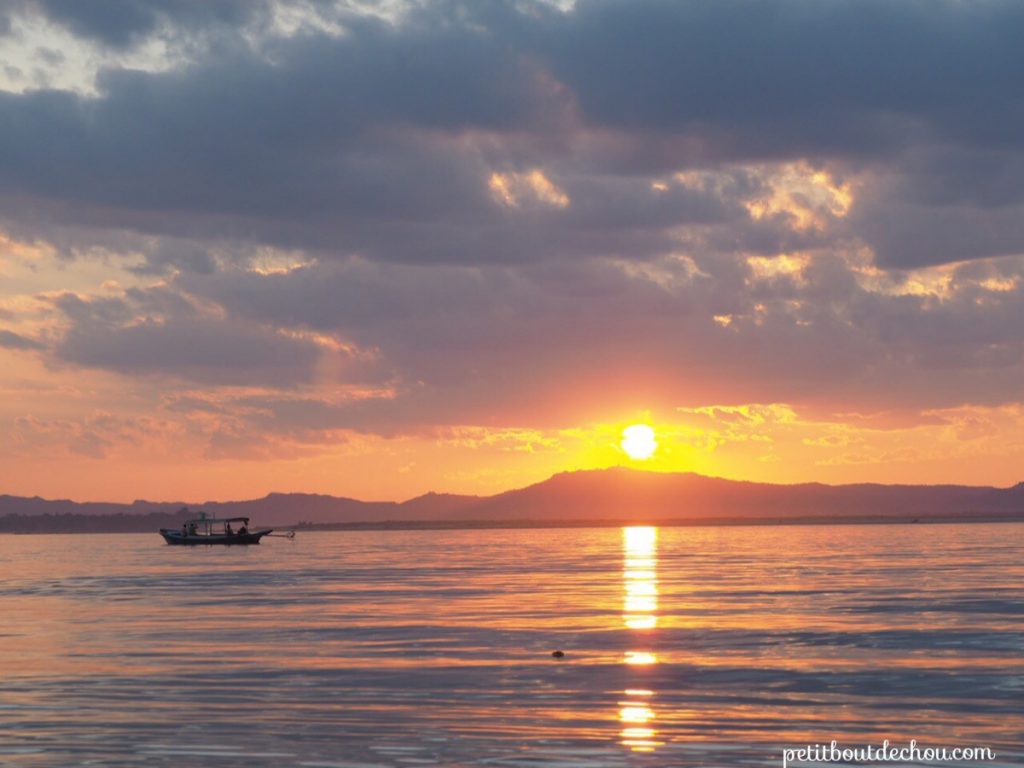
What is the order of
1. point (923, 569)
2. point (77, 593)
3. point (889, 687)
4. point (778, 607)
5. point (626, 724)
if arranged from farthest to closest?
1. point (923, 569)
2. point (77, 593)
3. point (778, 607)
4. point (889, 687)
5. point (626, 724)

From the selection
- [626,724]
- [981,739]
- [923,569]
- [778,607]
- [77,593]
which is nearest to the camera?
[981,739]

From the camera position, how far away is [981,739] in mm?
27188

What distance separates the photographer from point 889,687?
34.8 m

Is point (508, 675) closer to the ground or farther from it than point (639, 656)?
closer to the ground

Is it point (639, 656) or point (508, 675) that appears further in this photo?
point (639, 656)

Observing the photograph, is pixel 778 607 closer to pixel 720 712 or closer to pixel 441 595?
pixel 441 595

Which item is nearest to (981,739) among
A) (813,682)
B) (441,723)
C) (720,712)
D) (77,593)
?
(720,712)

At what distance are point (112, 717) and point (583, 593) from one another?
4617 centimetres

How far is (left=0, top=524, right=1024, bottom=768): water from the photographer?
27.0 m

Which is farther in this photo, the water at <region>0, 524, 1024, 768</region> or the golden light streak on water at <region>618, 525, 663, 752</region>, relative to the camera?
the golden light streak on water at <region>618, 525, 663, 752</region>

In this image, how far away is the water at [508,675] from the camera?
27000mm

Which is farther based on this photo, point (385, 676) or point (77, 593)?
point (77, 593)

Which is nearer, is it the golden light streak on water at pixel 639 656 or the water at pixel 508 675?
the water at pixel 508 675

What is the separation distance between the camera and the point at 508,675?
37781 mm
